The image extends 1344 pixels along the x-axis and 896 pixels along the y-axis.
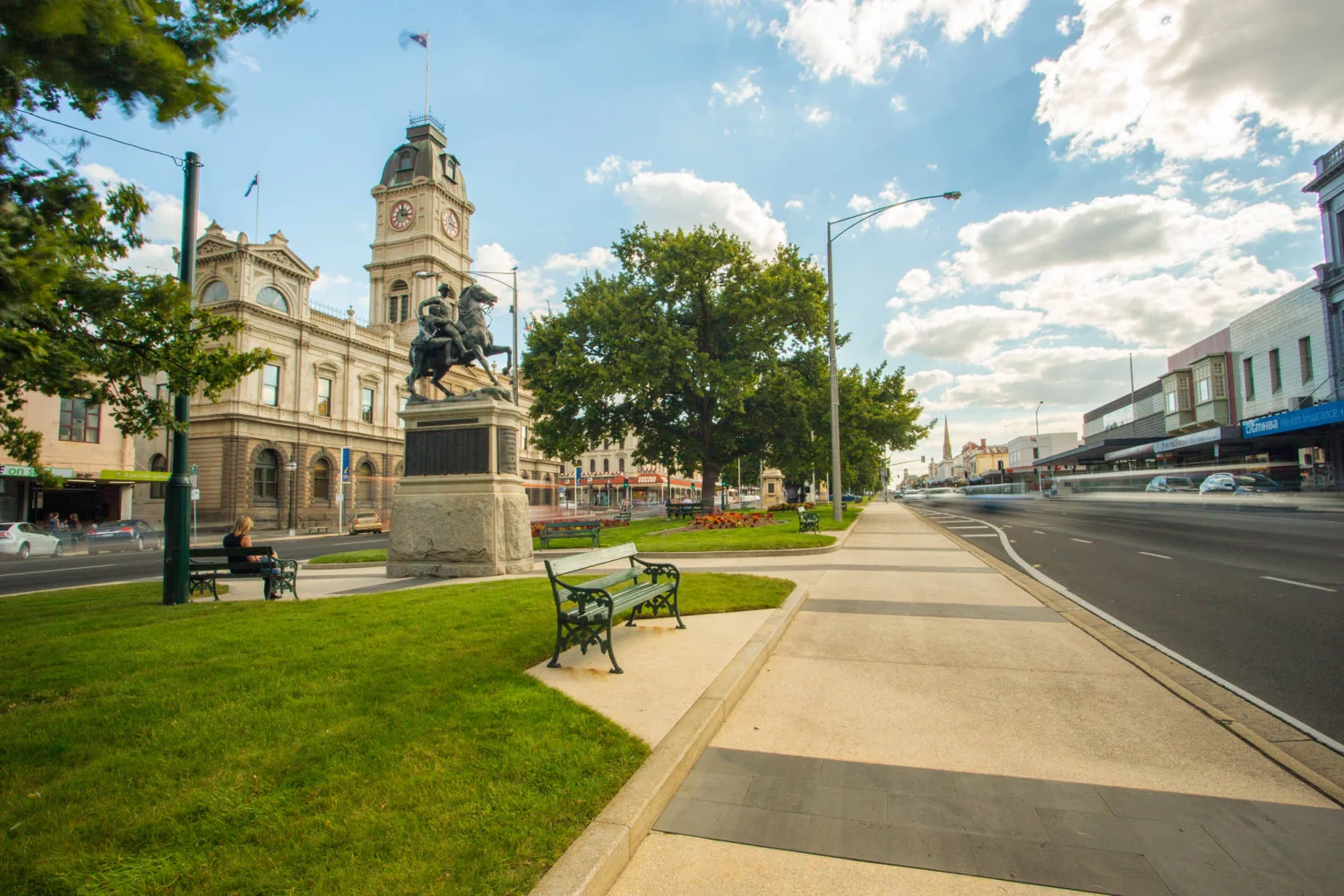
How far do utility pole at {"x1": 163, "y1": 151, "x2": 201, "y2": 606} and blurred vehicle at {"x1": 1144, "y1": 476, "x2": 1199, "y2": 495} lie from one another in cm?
4306

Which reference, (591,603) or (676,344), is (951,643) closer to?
(591,603)

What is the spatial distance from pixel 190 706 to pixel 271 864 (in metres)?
2.39

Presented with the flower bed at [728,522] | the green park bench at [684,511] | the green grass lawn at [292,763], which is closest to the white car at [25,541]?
the green grass lawn at [292,763]

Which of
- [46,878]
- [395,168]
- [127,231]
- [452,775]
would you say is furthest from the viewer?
[395,168]

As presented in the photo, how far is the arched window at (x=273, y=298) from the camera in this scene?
41750mm

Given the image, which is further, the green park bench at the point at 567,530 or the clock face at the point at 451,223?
the clock face at the point at 451,223

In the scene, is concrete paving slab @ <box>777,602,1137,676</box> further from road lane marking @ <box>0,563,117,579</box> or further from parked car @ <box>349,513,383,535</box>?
parked car @ <box>349,513,383,535</box>

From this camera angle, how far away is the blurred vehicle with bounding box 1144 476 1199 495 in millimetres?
35312

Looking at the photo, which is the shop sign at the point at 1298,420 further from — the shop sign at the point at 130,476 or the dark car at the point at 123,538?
the shop sign at the point at 130,476

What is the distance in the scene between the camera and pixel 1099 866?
2.73 meters

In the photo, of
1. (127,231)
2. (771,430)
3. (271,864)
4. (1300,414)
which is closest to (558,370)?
(771,430)

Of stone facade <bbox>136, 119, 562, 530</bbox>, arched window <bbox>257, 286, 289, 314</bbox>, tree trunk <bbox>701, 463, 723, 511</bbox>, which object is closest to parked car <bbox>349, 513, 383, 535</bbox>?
stone facade <bbox>136, 119, 562, 530</bbox>

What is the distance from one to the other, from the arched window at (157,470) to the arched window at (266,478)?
5221 mm

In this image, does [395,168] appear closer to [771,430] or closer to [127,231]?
[771,430]
